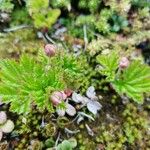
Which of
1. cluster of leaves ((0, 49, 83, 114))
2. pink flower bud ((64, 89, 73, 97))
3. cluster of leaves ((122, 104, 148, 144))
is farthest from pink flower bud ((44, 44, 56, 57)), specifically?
cluster of leaves ((122, 104, 148, 144))

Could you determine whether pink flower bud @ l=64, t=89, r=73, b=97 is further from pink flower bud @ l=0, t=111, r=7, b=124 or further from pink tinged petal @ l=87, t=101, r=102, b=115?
pink flower bud @ l=0, t=111, r=7, b=124

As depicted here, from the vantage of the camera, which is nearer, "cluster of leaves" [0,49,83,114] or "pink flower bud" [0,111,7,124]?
"cluster of leaves" [0,49,83,114]

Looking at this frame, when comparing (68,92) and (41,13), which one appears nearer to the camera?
(68,92)

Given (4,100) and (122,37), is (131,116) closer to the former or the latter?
(122,37)

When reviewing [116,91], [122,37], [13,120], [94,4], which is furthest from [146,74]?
[13,120]

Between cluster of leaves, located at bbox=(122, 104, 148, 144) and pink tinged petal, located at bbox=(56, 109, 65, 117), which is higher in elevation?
pink tinged petal, located at bbox=(56, 109, 65, 117)

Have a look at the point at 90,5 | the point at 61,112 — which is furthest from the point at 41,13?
the point at 61,112

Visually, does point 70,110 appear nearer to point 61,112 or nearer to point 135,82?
point 61,112
